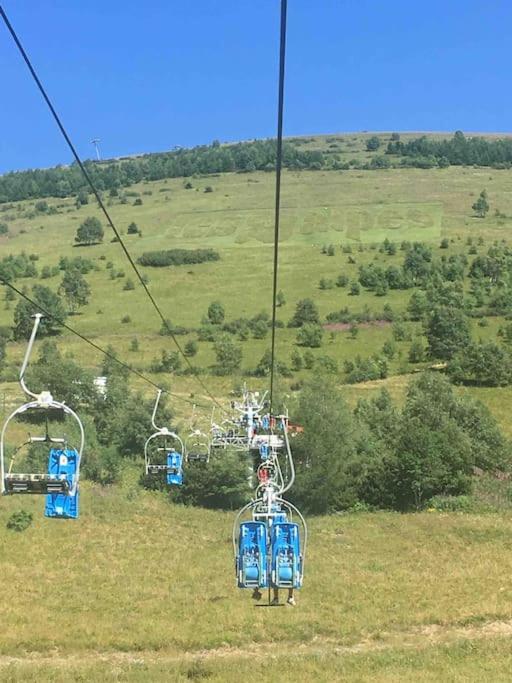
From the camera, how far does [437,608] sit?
3172 centimetres

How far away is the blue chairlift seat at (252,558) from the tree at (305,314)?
8090cm

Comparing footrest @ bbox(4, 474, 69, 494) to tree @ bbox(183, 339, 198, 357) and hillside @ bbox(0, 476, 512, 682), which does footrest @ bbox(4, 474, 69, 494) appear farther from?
tree @ bbox(183, 339, 198, 357)

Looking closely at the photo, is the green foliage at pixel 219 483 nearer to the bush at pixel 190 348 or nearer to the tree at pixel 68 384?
the tree at pixel 68 384

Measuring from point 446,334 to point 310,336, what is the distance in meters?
15.8

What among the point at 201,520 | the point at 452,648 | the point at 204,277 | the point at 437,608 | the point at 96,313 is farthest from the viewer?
the point at 204,277

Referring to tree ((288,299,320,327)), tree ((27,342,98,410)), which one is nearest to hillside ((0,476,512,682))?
tree ((27,342,98,410))

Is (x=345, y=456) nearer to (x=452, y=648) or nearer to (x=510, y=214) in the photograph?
(x=452, y=648)

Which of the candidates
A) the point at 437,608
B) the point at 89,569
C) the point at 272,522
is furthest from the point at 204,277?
the point at 272,522

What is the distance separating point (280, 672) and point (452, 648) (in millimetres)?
6797

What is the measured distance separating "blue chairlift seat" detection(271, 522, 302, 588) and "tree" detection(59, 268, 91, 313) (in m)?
93.2

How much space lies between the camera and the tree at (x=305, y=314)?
95375 millimetres

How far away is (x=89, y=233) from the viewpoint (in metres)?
142

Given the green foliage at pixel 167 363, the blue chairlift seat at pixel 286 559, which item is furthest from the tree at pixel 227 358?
the blue chairlift seat at pixel 286 559

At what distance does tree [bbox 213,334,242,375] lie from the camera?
77812 millimetres
